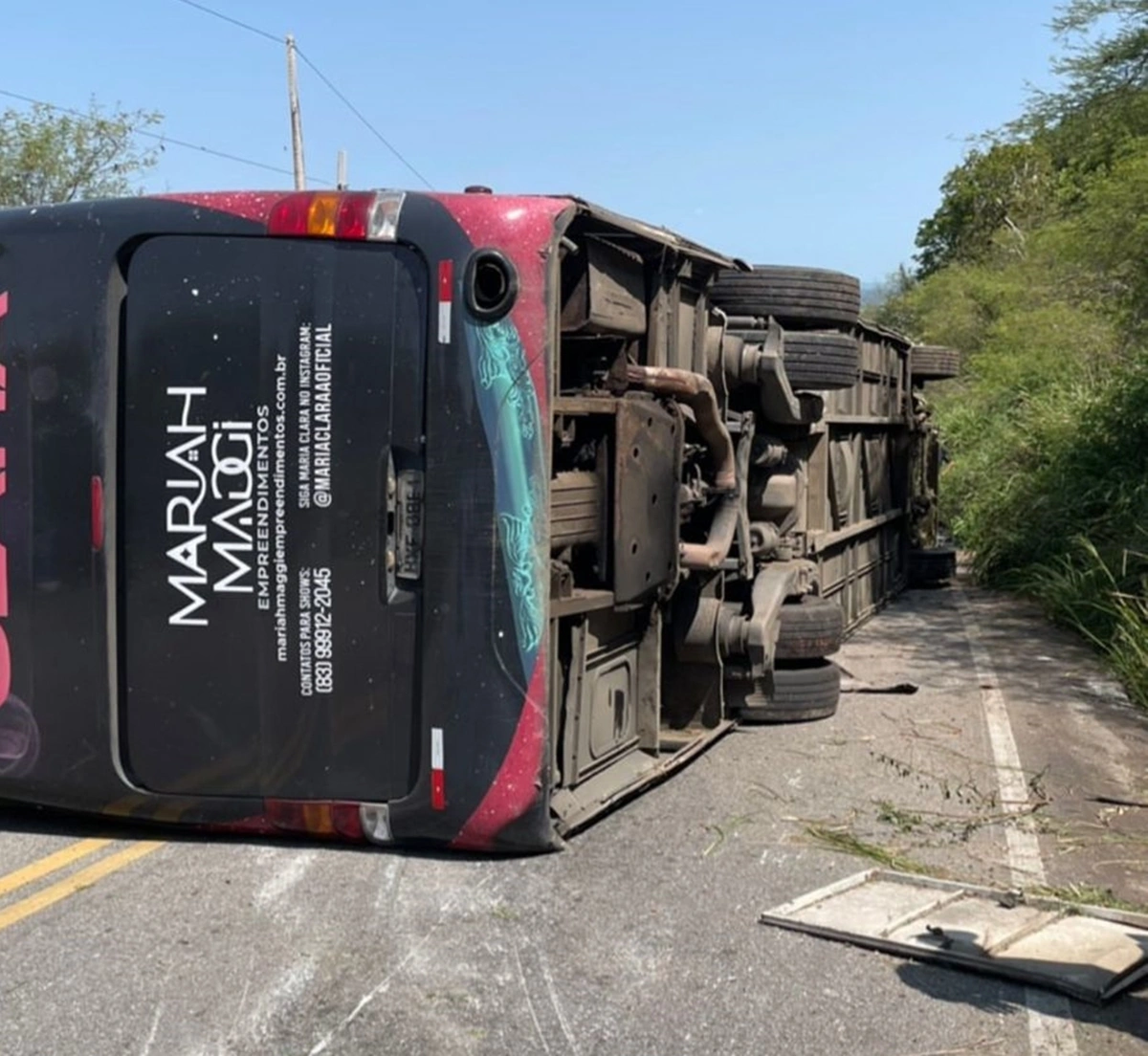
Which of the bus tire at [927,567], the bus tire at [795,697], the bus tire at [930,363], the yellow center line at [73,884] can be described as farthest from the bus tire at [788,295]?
the bus tire at [927,567]

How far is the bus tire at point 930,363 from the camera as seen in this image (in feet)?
48.2

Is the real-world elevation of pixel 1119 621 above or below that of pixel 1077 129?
below

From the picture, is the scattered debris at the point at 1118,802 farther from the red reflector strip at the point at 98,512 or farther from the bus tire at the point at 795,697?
the red reflector strip at the point at 98,512

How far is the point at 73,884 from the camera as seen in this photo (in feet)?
15.5

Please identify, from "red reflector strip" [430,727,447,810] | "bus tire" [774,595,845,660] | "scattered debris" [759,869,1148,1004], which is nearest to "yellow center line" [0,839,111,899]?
"red reflector strip" [430,727,447,810]

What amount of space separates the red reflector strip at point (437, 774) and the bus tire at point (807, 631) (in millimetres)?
2918

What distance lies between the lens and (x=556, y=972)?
13.3 ft

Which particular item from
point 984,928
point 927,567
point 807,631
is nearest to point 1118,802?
point 807,631

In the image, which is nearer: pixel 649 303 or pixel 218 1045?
pixel 218 1045

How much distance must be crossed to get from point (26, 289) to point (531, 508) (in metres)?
1.98

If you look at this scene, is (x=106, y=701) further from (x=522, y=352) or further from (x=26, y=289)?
(x=522, y=352)

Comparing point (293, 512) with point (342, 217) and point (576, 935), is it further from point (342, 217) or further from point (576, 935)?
point (576, 935)

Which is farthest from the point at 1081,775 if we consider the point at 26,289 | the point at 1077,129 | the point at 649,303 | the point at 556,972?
the point at 1077,129

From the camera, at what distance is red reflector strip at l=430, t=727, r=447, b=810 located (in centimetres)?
474
